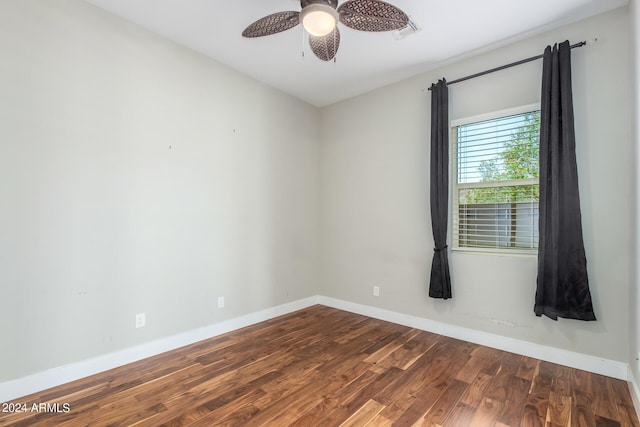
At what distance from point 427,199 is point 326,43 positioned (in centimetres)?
192

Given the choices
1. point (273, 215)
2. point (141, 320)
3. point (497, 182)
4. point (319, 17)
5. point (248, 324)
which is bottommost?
point (248, 324)

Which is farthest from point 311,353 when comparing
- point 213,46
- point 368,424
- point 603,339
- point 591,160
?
point 213,46

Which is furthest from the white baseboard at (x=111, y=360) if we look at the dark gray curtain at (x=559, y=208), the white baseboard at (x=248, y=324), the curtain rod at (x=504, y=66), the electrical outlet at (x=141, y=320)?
the curtain rod at (x=504, y=66)

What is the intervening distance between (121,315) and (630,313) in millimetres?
3846

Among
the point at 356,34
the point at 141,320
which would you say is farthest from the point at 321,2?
the point at 141,320

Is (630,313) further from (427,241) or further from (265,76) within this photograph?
(265,76)

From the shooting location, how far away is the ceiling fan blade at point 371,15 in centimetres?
177

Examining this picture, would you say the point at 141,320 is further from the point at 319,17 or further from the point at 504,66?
the point at 504,66

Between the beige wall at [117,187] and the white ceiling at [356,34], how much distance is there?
233 mm

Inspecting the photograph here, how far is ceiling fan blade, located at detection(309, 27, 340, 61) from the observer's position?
82.4 inches

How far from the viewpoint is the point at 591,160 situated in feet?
7.90

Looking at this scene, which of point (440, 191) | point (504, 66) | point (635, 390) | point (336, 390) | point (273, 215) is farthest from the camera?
point (273, 215)

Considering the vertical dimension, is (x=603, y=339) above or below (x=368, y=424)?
above

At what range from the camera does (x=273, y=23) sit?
78.3 inches
